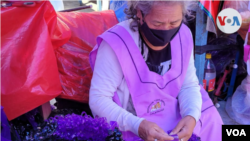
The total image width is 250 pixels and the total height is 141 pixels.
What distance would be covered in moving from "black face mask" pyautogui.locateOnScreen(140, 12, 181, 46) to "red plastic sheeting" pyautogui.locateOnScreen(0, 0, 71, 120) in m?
0.51

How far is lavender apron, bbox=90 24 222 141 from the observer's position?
122cm

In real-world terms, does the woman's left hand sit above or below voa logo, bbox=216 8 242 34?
below

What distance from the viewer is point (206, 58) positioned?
2186mm

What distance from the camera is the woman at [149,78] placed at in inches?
45.5

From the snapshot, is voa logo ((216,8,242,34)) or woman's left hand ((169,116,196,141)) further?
voa logo ((216,8,242,34))

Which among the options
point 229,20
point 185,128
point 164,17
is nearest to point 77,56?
point 164,17

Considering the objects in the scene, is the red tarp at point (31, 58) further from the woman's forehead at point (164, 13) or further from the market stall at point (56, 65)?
the woman's forehead at point (164, 13)

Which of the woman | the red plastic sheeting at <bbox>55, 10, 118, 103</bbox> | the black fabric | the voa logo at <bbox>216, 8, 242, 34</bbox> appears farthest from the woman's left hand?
the voa logo at <bbox>216, 8, 242, 34</bbox>

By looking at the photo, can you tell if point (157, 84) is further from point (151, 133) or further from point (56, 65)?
point (56, 65)

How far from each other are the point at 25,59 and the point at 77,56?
0.39 metres

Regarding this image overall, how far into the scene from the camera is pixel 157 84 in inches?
50.3

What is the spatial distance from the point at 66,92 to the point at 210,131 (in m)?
0.87

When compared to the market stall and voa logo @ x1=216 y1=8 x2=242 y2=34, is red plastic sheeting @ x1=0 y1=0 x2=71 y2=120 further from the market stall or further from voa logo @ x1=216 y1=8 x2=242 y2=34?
voa logo @ x1=216 y1=8 x2=242 y2=34

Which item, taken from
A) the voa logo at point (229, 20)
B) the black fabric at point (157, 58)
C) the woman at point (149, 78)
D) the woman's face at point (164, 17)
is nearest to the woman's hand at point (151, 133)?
the woman at point (149, 78)
